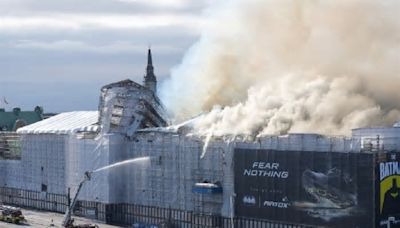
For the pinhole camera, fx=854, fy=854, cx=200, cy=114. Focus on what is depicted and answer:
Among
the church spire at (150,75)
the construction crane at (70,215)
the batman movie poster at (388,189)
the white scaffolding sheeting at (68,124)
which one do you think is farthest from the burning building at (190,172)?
the church spire at (150,75)

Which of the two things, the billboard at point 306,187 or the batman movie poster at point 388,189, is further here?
the billboard at point 306,187

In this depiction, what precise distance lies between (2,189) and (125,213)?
36351 mm

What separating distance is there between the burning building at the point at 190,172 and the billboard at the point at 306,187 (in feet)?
0.32

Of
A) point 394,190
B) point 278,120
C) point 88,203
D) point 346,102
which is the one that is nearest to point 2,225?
point 88,203

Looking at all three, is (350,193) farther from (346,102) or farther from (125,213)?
(125,213)

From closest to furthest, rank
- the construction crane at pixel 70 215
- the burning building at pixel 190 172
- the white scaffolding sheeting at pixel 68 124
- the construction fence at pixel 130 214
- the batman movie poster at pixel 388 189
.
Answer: the batman movie poster at pixel 388 189
the burning building at pixel 190 172
the construction fence at pixel 130 214
the construction crane at pixel 70 215
the white scaffolding sheeting at pixel 68 124

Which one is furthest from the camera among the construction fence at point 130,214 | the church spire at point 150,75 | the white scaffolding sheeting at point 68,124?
the church spire at point 150,75

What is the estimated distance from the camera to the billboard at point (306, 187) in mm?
76812

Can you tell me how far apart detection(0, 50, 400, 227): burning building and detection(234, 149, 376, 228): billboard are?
0.32 feet

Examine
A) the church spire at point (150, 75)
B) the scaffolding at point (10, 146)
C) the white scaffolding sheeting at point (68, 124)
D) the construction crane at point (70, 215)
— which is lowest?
the construction crane at point (70, 215)

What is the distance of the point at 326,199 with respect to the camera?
79.8 meters

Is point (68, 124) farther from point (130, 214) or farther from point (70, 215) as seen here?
point (130, 214)

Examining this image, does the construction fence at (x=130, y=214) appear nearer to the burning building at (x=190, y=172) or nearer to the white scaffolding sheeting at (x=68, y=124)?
the burning building at (x=190, y=172)

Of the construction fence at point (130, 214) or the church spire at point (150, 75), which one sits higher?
the church spire at point (150, 75)
